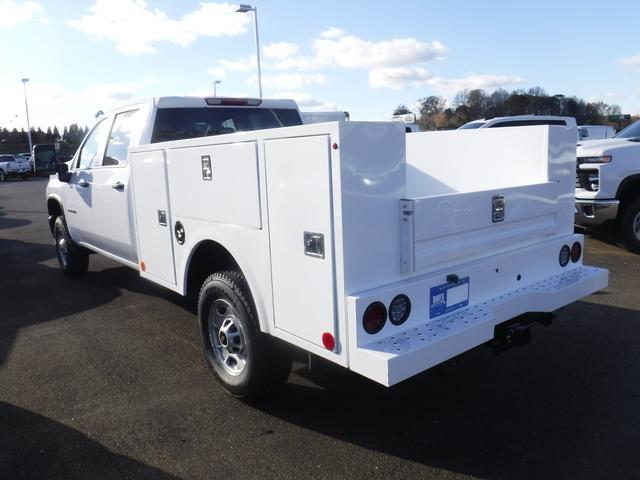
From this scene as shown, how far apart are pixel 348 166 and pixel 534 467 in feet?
6.20

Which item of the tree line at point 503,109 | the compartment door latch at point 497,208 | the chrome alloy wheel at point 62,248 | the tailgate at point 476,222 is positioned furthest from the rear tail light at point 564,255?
the tree line at point 503,109

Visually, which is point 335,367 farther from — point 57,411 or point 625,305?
point 625,305

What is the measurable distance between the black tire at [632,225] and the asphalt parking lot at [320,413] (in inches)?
115

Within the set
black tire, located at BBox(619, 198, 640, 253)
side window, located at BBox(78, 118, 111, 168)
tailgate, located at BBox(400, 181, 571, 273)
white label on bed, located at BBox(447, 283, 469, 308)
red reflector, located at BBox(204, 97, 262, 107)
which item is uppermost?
red reflector, located at BBox(204, 97, 262, 107)

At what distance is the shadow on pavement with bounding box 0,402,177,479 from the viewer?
3.05 metres

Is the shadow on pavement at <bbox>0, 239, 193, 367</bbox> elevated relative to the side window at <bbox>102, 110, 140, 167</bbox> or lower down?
lower down

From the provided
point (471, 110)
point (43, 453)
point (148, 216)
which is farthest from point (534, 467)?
point (471, 110)

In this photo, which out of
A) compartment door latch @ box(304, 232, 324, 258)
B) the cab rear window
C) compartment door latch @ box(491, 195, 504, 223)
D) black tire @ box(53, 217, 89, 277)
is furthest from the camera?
black tire @ box(53, 217, 89, 277)

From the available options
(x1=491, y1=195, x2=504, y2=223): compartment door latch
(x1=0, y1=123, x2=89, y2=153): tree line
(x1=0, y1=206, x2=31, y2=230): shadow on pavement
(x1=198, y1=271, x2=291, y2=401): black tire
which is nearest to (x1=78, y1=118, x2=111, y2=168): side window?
(x1=198, y1=271, x2=291, y2=401): black tire

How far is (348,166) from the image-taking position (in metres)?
2.60

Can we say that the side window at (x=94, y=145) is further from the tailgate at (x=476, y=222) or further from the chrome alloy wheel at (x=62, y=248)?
the tailgate at (x=476, y=222)

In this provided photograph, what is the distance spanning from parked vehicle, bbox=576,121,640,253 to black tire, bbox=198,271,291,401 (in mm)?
6068

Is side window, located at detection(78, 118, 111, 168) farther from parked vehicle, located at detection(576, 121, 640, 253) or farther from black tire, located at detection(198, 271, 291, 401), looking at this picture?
parked vehicle, located at detection(576, 121, 640, 253)

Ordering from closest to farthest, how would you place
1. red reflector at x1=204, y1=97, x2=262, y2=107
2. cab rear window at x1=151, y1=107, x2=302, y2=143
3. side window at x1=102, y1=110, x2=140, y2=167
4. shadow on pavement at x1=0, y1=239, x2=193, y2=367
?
cab rear window at x1=151, y1=107, x2=302, y2=143 < side window at x1=102, y1=110, x2=140, y2=167 < red reflector at x1=204, y1=97, x2=262, y2=107 < shadow on pavement at x1=0, y1=239, x2=193, y2=367
